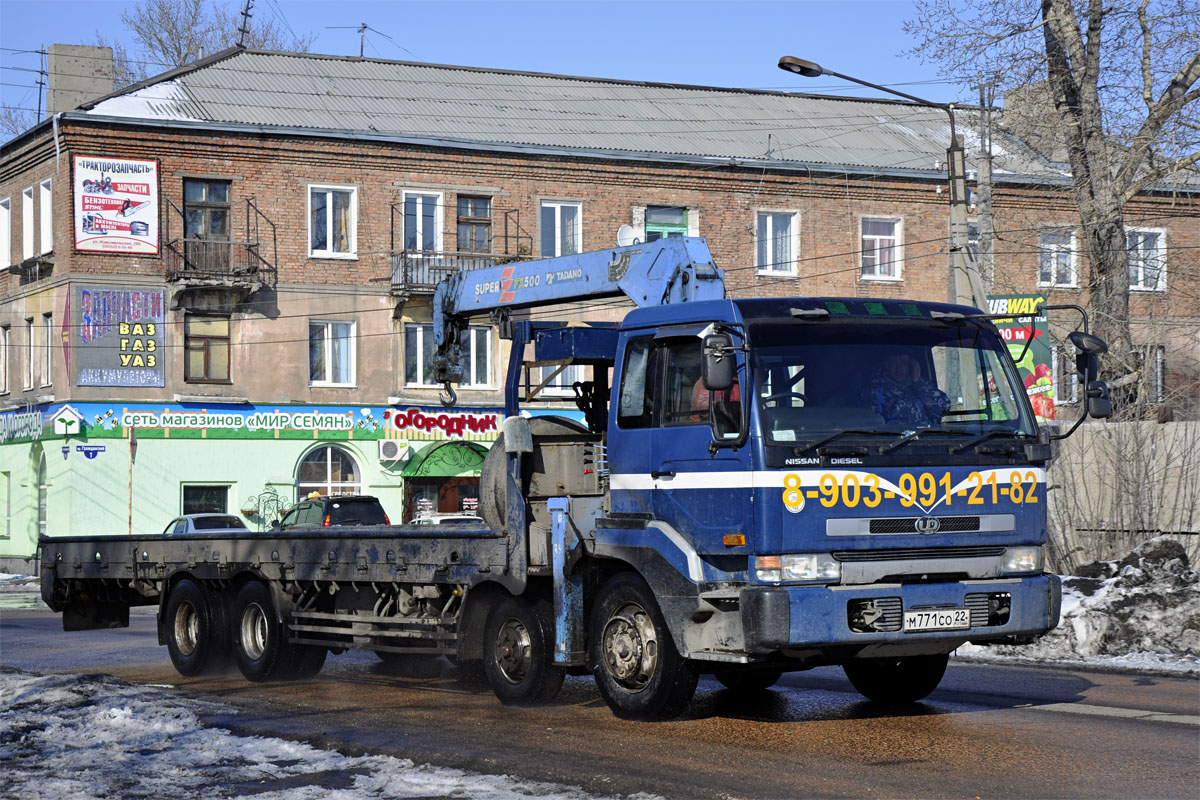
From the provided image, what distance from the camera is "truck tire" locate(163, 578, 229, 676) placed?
14461 millimetres

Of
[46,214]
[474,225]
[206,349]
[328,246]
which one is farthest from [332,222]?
[46,214]

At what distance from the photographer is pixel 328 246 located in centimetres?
3909

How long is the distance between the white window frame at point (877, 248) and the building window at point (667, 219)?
17.4 feet

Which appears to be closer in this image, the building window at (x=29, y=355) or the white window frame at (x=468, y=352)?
the building window at (x=29, y=355)

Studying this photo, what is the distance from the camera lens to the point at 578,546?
34.8 feet

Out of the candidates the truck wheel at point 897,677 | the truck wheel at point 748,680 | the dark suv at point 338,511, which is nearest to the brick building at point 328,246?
the dark suv at point 338,511

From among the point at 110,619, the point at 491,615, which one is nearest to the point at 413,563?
the point at 491,615

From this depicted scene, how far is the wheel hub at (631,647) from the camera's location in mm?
10008

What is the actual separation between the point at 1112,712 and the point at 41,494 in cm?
3317

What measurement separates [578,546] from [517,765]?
223cm

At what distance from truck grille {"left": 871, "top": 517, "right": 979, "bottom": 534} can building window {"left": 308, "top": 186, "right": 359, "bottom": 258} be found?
31049 mm

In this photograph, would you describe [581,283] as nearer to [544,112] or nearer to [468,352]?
[468,352]

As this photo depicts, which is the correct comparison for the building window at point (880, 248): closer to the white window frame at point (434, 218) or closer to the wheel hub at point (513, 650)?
the white window frame at point (434, 218)

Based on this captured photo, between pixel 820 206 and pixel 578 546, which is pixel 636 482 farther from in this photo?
pixel 820 206
